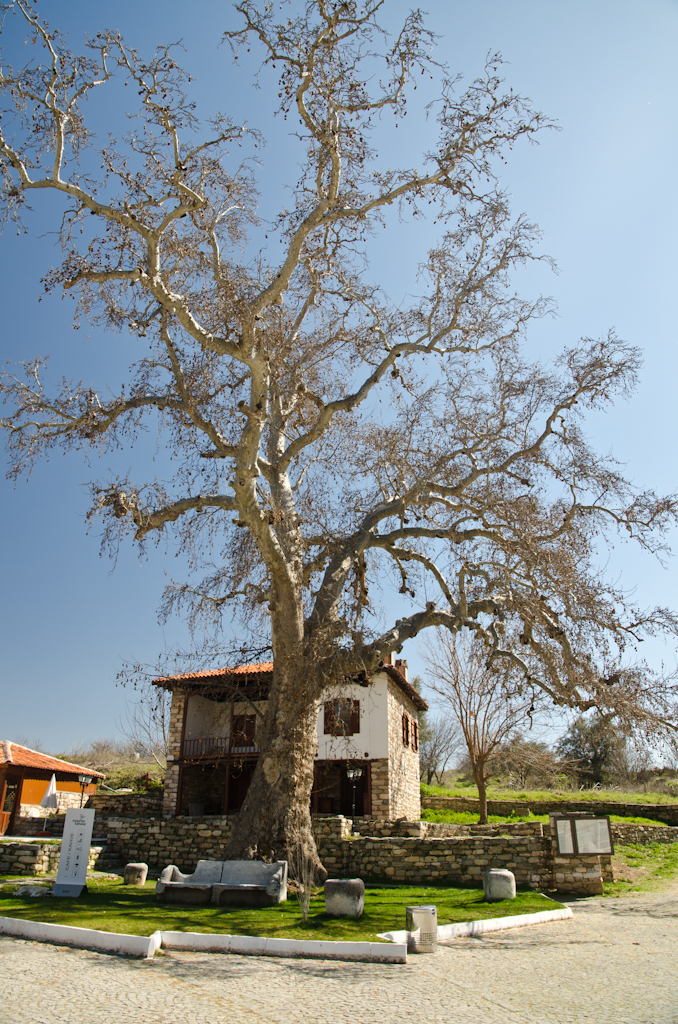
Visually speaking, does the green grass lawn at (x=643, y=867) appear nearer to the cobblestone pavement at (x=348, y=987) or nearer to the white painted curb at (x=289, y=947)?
the cobblestone pavement at (x=348, y=987)

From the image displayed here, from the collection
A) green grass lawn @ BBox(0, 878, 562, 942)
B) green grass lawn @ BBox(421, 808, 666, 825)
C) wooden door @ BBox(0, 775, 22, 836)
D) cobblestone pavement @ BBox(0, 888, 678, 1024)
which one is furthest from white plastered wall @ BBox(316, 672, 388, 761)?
cobblestone pavement @ BBox(0, 888, 678, 1024)

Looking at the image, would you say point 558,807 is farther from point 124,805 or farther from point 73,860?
point 73,860

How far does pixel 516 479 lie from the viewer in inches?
453

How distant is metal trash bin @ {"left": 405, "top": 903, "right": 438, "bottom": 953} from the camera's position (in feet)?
21.5

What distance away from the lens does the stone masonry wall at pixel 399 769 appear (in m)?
18.6

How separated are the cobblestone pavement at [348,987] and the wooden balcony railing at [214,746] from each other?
13.5 metres

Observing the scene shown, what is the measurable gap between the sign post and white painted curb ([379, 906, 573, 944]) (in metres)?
4.82

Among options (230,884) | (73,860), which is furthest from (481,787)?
(73,860)

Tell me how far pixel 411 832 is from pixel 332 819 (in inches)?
92.5

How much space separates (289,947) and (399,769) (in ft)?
46.0

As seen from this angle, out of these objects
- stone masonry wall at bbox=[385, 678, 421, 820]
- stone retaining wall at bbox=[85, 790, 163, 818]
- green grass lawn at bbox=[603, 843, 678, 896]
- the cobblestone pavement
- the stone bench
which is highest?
stone masonry wall at bbox=[385, 678, 421, 820]

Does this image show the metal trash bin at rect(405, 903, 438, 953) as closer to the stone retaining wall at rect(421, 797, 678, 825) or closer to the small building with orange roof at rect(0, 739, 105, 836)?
the small building with orange roof at rect(0, 739, 105, 836)

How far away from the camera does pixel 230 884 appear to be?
860 cm

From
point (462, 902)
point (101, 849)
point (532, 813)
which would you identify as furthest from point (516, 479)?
point (532, 813)
